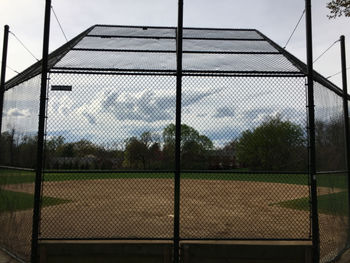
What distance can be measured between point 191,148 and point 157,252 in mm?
2018

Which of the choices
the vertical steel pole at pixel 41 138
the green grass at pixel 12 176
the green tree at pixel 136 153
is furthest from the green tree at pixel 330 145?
the green grass at pixel 12 176

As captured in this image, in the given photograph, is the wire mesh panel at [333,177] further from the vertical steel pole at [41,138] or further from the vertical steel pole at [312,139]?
the vertical steel pole at [41,138]

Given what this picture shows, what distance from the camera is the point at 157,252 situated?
4043 millimetres

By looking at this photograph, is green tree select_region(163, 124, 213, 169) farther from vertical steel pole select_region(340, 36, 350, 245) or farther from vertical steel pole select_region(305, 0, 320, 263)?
vertical steel pole select_region(340, 36, 350, 245)

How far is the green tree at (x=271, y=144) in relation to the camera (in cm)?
576

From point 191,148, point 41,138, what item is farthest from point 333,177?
point 41,138

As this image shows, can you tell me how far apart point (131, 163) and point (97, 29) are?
9.15 ft

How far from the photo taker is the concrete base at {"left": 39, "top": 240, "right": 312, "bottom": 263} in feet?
13.1

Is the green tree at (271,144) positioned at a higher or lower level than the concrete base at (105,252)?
higher

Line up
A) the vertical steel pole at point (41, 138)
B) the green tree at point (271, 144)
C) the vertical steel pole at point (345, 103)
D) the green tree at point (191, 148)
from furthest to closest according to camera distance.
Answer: the green tree at point (271, 144) < the vertical steel pole at point (345, 103) < the green tree at point (191, 148) < the vertical steel pole at point (41, 138)

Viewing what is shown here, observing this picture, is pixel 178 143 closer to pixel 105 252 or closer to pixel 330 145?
pixel 105 252

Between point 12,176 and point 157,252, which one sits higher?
point 12,176

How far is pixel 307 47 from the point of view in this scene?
4.38 m

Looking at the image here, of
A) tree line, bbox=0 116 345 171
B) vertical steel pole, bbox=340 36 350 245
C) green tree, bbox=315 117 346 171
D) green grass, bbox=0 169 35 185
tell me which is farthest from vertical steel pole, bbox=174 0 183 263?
vertical steel pole, bbox=340 36 350 245
